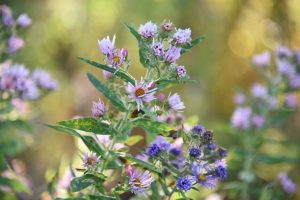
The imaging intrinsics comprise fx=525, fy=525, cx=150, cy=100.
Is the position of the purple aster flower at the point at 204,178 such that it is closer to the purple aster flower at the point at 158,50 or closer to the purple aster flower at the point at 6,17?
the purple aster flower at the point at 158,50

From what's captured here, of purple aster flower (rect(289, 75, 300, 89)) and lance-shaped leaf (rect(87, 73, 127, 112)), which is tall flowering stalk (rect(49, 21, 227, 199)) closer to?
lance-shaped leaf (rect(87, 73, 127, 112))

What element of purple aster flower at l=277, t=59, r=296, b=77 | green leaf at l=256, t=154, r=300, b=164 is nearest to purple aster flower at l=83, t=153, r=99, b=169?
green leaf at l=256, t=154, r=300, b=164

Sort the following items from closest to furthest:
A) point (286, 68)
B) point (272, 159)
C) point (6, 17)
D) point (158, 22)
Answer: point (6, 17) < point (272, 159) < point (286, 68) < point (158, 22)

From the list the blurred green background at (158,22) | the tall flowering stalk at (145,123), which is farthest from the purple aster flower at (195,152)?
the blurred green background at (158,22)

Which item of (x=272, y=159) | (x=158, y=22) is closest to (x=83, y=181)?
(x=272, y=159)

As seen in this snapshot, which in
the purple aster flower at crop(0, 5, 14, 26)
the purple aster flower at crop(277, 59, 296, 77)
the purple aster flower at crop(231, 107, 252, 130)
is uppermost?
the purple aster flower at crop(277, 59, 296, 77)

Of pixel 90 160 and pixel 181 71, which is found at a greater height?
pixel 181 71

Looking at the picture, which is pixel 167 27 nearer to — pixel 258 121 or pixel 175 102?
pixel 175 102
